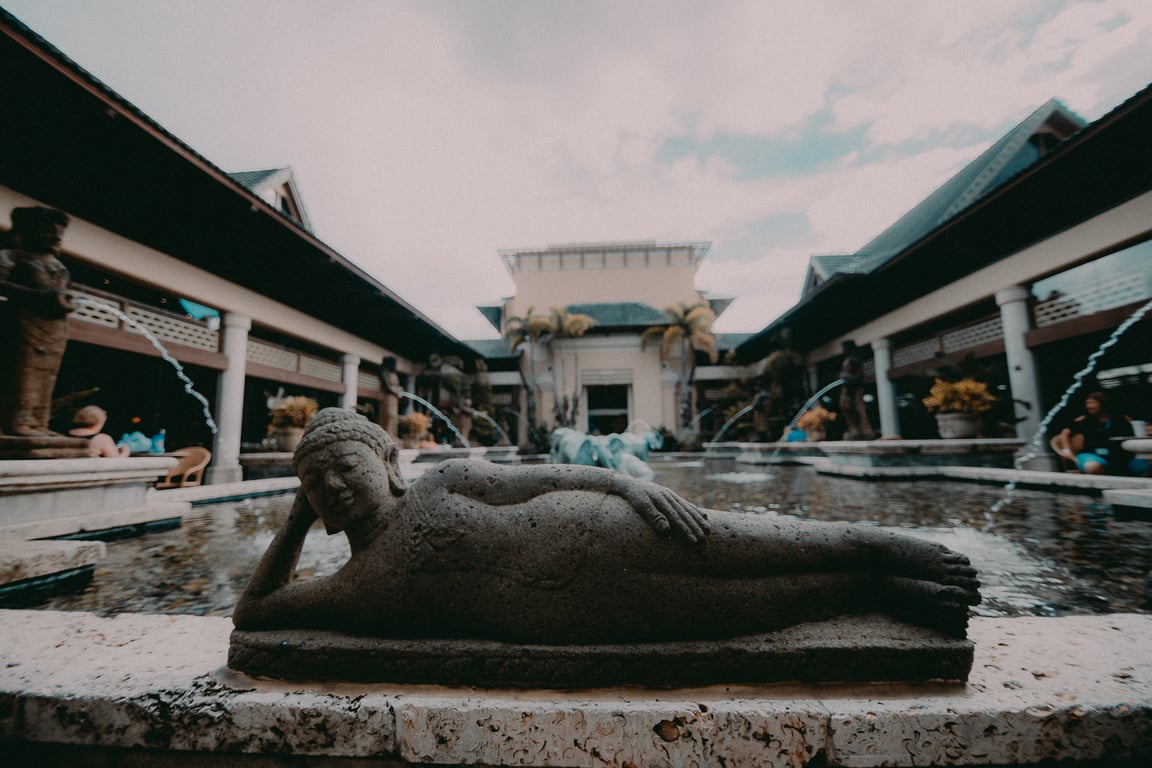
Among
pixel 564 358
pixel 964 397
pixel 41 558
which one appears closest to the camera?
pixel 41 558

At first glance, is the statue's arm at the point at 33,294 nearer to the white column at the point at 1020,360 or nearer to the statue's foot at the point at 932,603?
the statue's foot at the point at 932,603

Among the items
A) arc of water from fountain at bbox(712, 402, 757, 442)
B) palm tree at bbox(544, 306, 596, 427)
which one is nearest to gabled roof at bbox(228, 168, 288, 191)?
palm tree at bbox(544, 306, 596, 427)

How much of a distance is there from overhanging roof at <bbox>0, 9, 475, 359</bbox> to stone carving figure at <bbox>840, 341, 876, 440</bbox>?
11.0 metres

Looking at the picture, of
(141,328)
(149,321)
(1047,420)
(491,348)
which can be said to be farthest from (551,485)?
(491,348)

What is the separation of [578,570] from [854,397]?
10.5 metres

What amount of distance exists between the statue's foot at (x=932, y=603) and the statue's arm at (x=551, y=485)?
1.92ft

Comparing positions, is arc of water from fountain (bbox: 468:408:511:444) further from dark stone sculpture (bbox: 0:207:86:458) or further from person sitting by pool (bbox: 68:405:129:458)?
dark stone sculpture (bbox: 0:207:86:458)

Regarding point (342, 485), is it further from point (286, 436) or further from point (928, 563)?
point (286, 436)

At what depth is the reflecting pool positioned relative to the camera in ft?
7.05

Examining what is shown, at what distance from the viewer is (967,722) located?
1059 mm

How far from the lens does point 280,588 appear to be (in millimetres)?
1438

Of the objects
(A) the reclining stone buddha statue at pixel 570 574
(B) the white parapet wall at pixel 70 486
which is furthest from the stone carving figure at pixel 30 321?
(A) the reclining stone buddha statue at pixel 570 574

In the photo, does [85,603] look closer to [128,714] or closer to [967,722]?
[128,714]

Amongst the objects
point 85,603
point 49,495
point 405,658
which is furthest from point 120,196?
point 405,658
